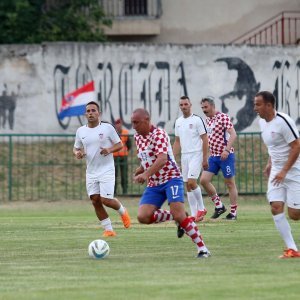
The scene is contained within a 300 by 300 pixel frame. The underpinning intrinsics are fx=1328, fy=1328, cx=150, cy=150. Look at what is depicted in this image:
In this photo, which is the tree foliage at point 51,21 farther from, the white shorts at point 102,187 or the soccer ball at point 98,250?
the soccer ball at point 98,250

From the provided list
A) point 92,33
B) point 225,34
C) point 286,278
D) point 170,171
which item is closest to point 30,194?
point 92,33

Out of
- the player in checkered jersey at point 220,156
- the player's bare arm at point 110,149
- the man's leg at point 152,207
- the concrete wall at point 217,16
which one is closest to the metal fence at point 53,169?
the player in checkered jersey at point 220,156

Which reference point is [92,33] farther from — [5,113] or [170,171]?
[170,171]

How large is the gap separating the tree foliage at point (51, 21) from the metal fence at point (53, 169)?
8.76 metres

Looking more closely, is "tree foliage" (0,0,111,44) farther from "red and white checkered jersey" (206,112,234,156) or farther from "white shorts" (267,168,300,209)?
"white shorts" (267,168,300,209)

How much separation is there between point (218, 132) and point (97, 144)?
5.04 meters

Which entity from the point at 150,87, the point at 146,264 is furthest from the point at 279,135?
the point at 150,87

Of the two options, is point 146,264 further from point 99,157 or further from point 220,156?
point 220,156

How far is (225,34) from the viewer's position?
47.2m

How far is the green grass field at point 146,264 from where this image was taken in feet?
42.2

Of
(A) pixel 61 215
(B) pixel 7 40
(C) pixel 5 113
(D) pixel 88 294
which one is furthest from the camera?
(B) pixel 7 40

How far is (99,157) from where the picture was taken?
71.1ft

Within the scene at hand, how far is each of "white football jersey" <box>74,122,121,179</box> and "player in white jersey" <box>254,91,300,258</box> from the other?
5.31m

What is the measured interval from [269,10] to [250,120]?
8571 millimetres
